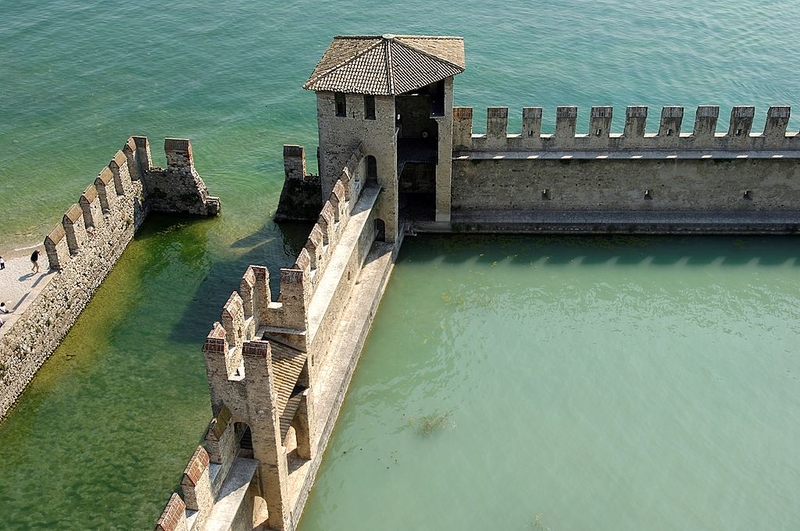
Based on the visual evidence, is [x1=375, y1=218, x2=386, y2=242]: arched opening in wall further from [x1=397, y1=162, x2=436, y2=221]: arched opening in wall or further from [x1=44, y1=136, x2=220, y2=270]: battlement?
[x1=44, y1=136, x2=220, y2=270]: battlement

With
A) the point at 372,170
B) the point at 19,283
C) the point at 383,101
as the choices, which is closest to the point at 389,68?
the point at 383,101

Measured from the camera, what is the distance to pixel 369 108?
21719 millimetres

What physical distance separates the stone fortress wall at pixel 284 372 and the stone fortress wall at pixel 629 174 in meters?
4.03

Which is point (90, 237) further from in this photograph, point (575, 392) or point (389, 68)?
point (575, 392)

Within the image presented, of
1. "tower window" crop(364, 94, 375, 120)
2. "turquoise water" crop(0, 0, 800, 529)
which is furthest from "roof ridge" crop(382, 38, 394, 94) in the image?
"turquoise water" crop(0, 0, 800, 529)

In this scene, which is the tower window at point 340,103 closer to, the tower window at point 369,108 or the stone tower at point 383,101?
the stone tower at point 383,101

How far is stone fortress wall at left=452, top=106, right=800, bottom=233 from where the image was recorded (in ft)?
77.6

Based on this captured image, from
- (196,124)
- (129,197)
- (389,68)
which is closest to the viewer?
(389,68)

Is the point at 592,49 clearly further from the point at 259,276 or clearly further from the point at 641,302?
the point at 259,276

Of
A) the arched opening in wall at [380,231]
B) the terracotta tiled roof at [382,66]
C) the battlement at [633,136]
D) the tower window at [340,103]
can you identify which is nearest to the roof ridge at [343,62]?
the terracotta tiled roof at [382,66]

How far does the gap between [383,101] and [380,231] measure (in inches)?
162

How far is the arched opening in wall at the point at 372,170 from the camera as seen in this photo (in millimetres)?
22594

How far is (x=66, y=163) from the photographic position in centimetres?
3016

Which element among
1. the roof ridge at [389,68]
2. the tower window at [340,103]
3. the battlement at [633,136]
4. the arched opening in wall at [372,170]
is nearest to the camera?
the roof ridge at [389,68]
